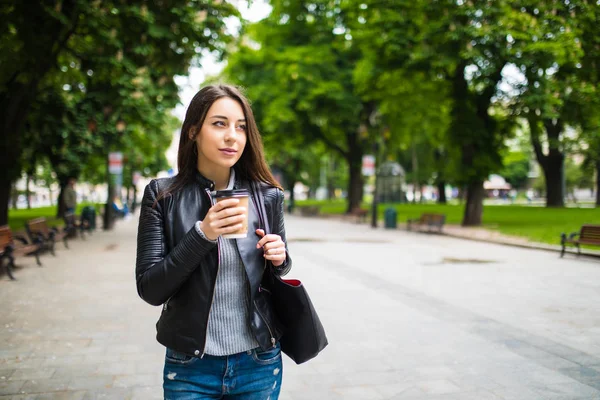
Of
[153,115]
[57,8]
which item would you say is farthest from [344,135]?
[57,8]

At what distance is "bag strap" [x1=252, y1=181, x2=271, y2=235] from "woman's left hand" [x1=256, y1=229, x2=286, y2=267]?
9 cm

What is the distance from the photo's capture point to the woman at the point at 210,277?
6.77 feet

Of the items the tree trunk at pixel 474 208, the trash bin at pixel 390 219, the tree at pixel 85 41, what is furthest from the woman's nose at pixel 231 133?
the trash bin at pixel 390 219

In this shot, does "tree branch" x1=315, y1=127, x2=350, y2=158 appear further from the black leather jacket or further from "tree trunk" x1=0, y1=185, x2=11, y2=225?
the black leather jacket

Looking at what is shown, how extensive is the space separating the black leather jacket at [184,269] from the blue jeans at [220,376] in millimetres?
65

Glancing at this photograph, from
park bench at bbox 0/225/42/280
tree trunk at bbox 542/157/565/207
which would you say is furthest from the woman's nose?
tree trunk at bbox 542/157/565/207

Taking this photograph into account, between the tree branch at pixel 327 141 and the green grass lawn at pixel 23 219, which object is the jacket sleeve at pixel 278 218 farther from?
the tree branch at pixel 327 141

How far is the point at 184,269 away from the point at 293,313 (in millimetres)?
476

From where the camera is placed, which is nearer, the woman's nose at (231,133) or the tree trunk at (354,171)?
the woman's nose at (231,133)

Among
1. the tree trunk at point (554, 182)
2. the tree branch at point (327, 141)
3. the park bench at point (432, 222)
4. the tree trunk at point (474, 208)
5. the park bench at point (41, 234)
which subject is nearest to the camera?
the park bench at point (41, 234)

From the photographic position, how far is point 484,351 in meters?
5.93

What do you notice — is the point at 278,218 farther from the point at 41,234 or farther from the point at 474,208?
the point at 474,208

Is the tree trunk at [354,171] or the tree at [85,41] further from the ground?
the tree at [85,41]

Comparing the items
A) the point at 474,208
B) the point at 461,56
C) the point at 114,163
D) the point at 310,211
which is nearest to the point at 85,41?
the point at 114,163
